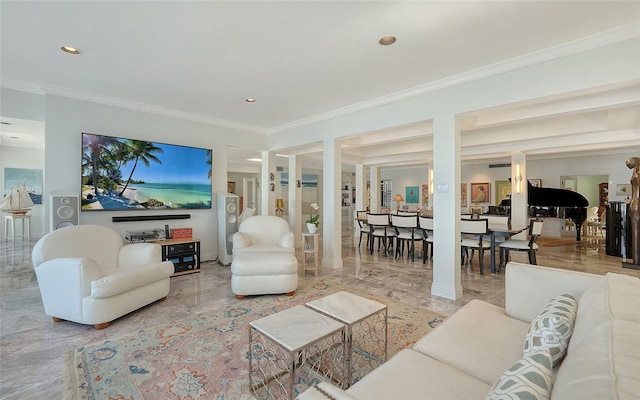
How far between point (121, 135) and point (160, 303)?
2838 mm

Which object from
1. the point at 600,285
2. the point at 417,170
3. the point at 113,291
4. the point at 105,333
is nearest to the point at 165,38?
the point at 113,291

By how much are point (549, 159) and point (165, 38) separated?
11.4 metres

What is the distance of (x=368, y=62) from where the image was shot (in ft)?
10.5

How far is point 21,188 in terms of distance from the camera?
6.69m

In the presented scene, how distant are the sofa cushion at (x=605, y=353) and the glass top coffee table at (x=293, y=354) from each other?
1.19m

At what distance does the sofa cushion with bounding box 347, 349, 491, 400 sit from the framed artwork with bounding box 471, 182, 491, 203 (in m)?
11.0

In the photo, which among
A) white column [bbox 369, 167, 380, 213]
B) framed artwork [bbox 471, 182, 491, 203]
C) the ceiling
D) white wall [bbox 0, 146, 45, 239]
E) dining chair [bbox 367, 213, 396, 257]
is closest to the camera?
the ceiling

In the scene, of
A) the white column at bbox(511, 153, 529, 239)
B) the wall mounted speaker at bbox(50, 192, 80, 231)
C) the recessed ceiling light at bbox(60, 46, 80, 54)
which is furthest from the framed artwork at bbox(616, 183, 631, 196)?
the wall mounted speaker at bbox(50, 192, 80, 231)

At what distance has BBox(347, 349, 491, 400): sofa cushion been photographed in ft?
3.84

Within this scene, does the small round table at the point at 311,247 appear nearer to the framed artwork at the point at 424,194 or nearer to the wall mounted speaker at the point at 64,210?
the wall mounted speaker at the point at 64,210

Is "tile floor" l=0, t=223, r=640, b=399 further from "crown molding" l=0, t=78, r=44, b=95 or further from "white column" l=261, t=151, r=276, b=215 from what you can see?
"crown molding" l=0, t=78, r=44, b=95

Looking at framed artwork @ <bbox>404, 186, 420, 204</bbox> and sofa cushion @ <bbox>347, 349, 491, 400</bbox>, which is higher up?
framed artwork @ <bbox>404, 186, 420, 204</bbox>

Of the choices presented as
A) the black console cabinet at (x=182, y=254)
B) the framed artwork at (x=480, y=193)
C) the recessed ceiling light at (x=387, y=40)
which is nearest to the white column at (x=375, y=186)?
the framed artwork at (x=480, y=193)

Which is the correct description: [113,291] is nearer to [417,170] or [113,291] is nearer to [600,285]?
[600,285]
